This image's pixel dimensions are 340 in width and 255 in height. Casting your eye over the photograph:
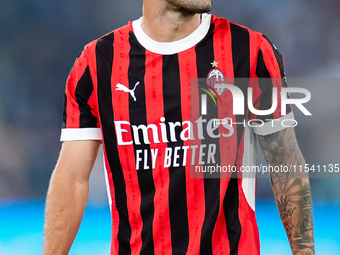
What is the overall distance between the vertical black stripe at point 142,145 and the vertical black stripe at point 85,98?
13 cm

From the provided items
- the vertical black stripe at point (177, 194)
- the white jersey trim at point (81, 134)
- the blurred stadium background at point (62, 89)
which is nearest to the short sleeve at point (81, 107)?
the white jersey trim at point (81, 134)

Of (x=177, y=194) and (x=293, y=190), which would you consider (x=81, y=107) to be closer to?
(x=177, y=194)

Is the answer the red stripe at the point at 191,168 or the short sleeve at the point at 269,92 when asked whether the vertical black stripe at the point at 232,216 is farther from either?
the short sleeve at the point at 269,92

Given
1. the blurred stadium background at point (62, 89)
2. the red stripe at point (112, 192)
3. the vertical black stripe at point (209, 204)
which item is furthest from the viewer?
the blurred stadium background at point (62, 89)

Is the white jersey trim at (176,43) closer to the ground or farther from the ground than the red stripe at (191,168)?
farther from the ground

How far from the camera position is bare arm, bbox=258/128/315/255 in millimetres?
1738

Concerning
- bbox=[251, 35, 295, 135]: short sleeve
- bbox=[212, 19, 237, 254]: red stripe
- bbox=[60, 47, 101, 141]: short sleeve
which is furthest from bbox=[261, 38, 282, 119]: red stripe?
bbox=[60, 47, 101, 141]: short sleeve

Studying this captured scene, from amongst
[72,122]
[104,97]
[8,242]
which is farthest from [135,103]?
[8,242]

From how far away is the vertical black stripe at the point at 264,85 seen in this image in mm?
1734

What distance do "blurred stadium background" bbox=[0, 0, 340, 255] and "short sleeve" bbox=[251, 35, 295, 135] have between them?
6.56 ft

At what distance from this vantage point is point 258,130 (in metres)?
1.76

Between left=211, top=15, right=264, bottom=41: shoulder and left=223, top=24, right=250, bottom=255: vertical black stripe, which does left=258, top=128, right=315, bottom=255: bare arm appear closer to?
left=223, top=24, right=250, bottom=255: vertical black stripe

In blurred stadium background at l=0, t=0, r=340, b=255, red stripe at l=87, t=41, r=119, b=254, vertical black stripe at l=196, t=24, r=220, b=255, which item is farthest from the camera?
blurred stadium background at l=0, t=0, r=340, b=255

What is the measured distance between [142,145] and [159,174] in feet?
0.34
